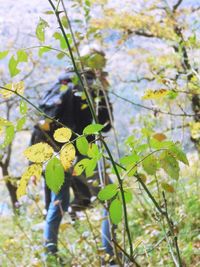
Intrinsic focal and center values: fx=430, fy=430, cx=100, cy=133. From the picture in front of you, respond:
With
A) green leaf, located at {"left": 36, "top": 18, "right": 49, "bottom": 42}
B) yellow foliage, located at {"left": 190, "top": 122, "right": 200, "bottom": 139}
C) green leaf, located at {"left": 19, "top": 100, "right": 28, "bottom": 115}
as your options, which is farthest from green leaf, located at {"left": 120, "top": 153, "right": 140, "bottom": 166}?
yellow foliage, located at {"left": 190, "top": 122, "right": 200, "bottom": 139}

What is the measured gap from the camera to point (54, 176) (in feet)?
2.32

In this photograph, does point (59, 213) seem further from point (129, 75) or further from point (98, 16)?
point (129, 75)

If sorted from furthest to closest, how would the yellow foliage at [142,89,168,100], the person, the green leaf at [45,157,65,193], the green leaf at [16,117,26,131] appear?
1. the person
2. the yellow foliage at [142,89,168,100]
3. the green leaf at [16,117,26,131]
4. the green leaf at [45,157,65,193]

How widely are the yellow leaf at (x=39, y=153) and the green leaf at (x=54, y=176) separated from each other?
1.0 inches

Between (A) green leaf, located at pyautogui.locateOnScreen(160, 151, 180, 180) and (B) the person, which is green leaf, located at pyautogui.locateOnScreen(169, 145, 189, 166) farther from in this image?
(B) the person

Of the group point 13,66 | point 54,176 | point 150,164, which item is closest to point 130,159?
point 150,164

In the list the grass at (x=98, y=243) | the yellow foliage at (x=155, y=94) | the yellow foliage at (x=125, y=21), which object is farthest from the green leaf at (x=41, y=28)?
the yellow foliage at (x=125, y=21)

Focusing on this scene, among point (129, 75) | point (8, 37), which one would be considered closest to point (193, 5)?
point (129, 75)

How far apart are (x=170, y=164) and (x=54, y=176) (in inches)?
9.2

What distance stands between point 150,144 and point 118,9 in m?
7.52

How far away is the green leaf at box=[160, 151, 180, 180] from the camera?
31.7 inches

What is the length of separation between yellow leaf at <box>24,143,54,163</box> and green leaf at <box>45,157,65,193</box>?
0.08ft

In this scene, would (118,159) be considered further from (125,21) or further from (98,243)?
(125,21)

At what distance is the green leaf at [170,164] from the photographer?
2.64ft
